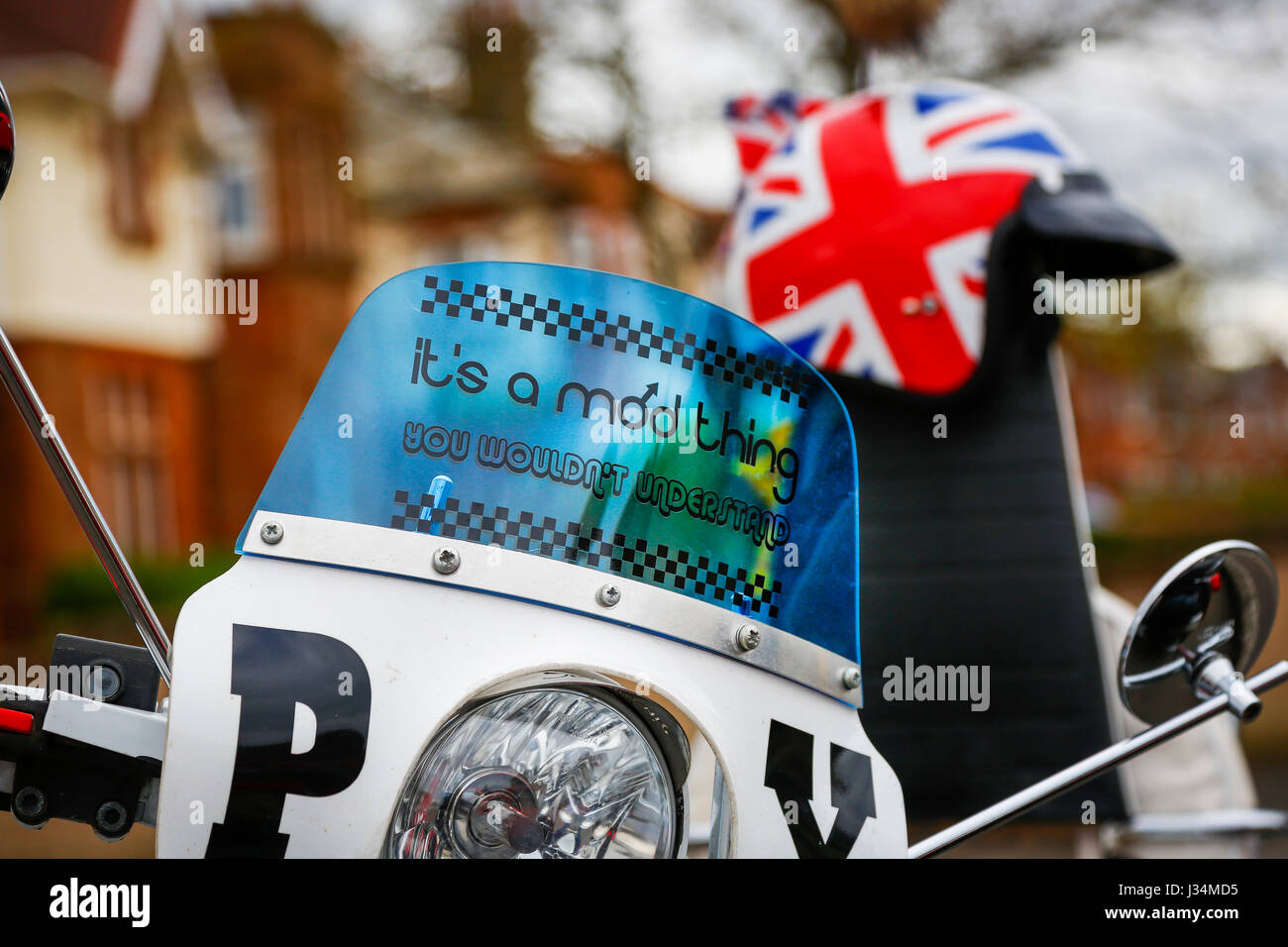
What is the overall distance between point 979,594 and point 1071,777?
0.98 metres

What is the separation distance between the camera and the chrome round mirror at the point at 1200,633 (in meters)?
1.44

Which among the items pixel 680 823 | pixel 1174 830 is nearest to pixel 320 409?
pixel 680 823

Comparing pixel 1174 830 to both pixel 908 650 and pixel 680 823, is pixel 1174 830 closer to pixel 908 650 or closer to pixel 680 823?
pixel 908 650

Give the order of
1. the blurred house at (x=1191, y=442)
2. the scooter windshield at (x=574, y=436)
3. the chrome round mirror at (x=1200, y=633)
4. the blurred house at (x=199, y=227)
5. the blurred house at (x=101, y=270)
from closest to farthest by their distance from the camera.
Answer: the scooter windshield at (x=574, y=436) < the chrome round mirror at (x=1200, y=633) < the blurred house at (x=199, y=227) < the blurred house at (x=101, y=270) < the blurred house at (x=1191, y=442)

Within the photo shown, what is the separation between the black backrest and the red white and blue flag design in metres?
0.09

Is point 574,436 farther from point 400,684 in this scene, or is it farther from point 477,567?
point 400,684

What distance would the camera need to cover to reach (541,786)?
1.24m


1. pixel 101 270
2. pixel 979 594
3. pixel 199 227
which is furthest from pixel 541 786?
pixel 199 227

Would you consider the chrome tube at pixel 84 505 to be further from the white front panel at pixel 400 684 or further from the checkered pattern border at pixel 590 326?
the checkered pattern border at pixel 590 326

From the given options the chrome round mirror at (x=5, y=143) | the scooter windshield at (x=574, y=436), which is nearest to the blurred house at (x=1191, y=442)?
the scooter windshield at (x=574, y=436)

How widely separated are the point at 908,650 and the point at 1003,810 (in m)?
0.99

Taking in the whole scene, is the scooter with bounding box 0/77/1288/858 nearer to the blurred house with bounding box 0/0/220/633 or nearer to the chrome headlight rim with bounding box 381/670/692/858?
the chrome headlight rim with bounding box 381/670/692/858

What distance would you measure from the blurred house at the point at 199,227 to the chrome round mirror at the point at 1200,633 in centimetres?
850

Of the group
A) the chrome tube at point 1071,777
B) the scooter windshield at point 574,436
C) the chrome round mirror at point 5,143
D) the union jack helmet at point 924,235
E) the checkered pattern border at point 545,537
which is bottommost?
the chrome tube at point 1071,777
